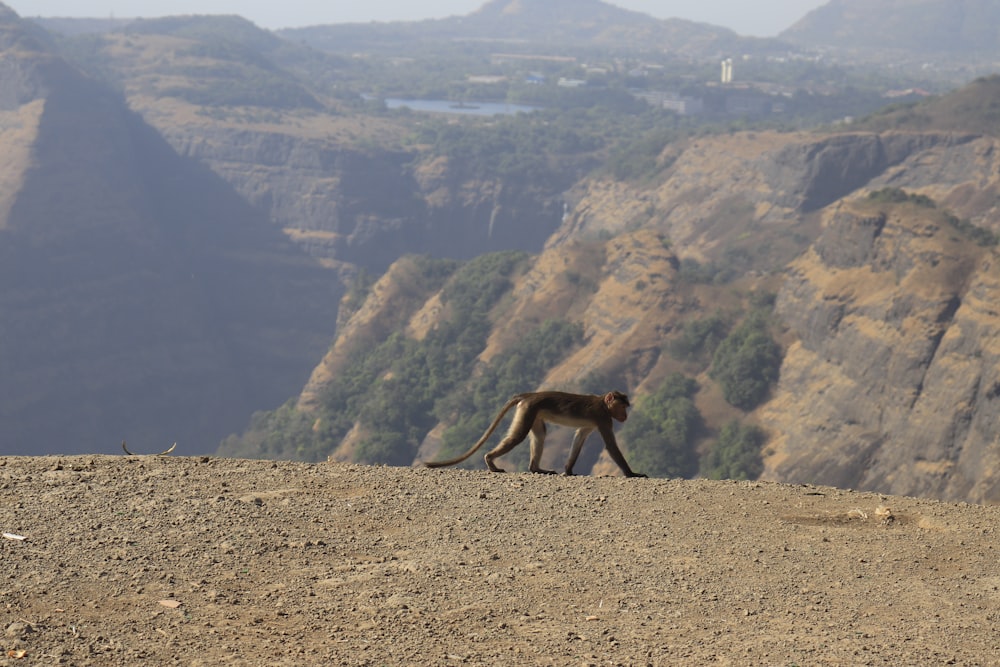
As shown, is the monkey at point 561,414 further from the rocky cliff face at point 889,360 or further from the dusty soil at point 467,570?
the rocky cliff face at point 889,360

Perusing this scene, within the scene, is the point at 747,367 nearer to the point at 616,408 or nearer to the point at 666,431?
the point at 666,431

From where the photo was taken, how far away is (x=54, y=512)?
1179cm

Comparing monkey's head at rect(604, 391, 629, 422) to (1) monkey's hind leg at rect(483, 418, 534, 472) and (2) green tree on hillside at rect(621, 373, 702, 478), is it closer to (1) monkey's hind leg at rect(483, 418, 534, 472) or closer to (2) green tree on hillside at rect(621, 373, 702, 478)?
(1) monkey's hind leg at rect(483, 418, 534, 472)

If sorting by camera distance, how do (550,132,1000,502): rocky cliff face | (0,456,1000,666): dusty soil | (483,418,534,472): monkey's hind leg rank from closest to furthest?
(0,456,1000,666): dusty soil
(483,418,534,472): monkey's hind leg
(550,132,1000,502): rocky cliff face

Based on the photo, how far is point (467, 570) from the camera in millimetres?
10930

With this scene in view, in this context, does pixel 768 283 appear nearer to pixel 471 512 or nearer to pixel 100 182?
pixel 471 512

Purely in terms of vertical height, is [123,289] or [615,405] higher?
[615,405]

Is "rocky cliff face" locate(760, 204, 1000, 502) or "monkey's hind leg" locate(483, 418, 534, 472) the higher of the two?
"monkey's hind leg" locate(483, 418, 534, 472)

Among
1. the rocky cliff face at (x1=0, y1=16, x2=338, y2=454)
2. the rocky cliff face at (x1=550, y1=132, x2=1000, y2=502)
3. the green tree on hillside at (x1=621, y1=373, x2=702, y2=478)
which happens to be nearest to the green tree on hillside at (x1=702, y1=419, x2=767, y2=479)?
the rocky cliff face at (x1=550, y1=132, x2=1000, y2=502)

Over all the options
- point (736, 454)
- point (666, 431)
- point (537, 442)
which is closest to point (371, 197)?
point (666, 431)

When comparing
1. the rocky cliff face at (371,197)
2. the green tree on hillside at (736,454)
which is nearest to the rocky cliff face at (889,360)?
the green tree on hillside at (736,454)

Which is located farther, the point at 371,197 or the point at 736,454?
the point at 371,197

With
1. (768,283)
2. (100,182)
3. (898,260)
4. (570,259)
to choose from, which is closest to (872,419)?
(898,260)

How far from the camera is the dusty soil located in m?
9.43
